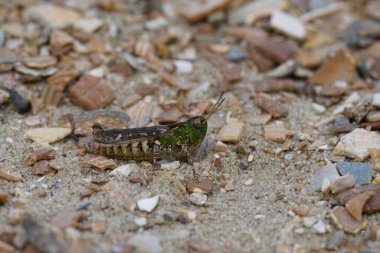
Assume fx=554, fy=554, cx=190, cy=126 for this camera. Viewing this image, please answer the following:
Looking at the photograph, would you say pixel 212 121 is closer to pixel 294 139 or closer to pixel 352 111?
pixel 294 139

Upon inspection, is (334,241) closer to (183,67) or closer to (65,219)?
(65,219)

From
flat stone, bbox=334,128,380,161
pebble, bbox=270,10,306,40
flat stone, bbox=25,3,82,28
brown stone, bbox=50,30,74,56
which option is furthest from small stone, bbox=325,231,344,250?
flat stone, bbox=25,3,82,28

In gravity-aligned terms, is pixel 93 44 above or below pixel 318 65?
above

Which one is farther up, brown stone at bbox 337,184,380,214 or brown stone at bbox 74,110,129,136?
brown stone at bbox 74,110,129,136

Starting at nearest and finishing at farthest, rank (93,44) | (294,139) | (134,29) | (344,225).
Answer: (344,225)
(294,139)
(93,44)
(134,29)

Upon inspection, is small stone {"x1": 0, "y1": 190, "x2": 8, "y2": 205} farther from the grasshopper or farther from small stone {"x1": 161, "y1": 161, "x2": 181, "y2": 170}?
small stone {"x1": 161, "y1": 161, "x2": 181, "y2": 170}

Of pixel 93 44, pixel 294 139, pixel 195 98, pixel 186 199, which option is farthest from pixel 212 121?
pixel 93 44
